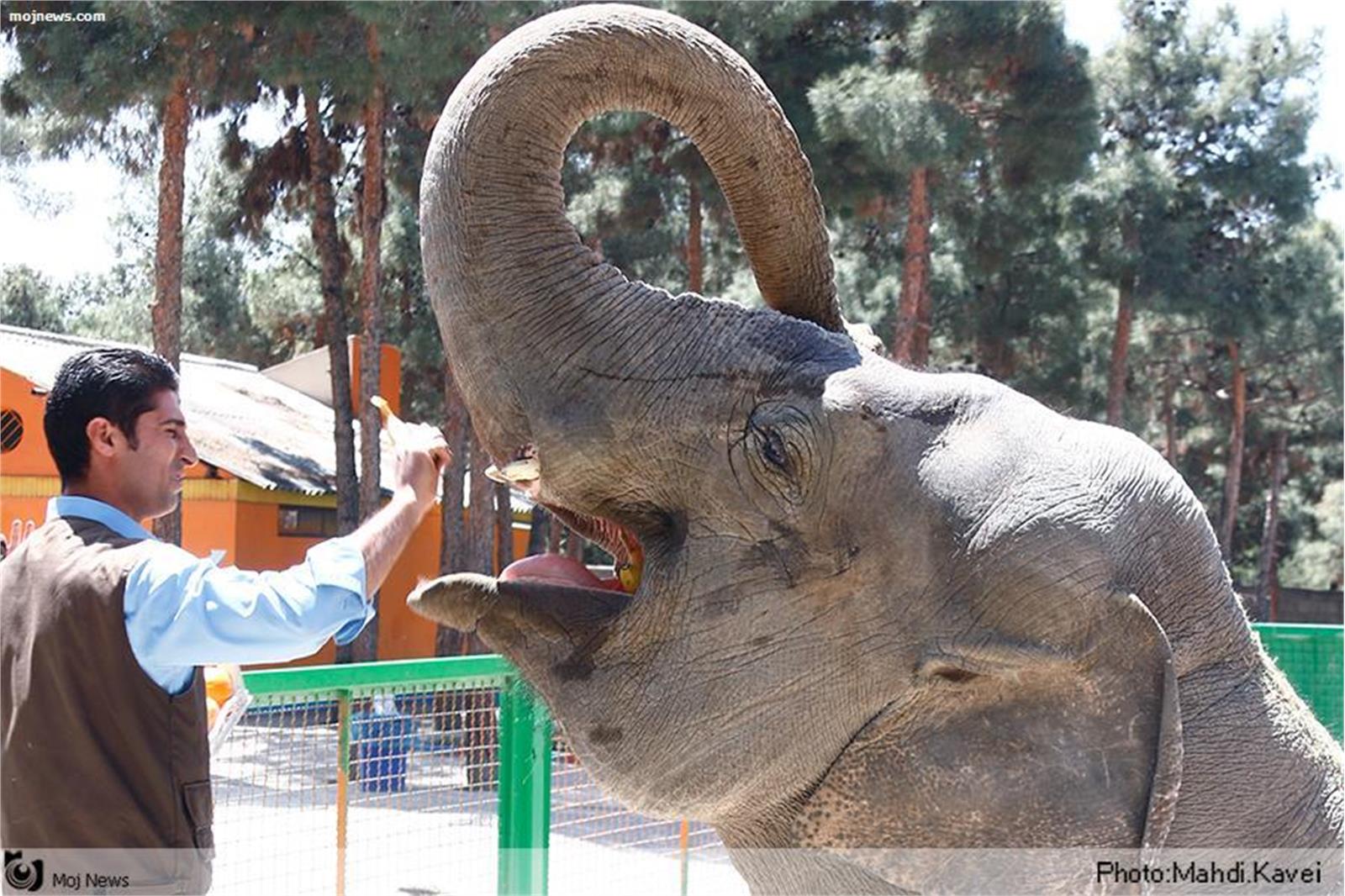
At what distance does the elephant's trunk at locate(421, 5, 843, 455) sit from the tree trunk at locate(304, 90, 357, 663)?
17083 mm

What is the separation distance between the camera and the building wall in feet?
64.5

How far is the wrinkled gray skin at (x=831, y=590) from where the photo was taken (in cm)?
177

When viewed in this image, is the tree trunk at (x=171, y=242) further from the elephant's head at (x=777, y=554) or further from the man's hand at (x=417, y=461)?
the elephant's head at (x=777, y=554)

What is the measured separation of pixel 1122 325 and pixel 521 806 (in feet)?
70.5

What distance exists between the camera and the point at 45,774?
254 centimetres

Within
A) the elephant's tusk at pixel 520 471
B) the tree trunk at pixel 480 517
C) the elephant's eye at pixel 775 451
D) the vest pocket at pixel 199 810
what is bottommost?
the vest pocket at pixel 199 810

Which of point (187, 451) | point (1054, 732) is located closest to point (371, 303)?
point (187, 451)

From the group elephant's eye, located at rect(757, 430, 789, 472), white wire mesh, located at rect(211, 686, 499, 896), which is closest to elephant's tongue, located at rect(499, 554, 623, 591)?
elephant's eye, located at rect(757, 430, 789, 472)

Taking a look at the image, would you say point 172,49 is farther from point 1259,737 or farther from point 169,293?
point 1259,737

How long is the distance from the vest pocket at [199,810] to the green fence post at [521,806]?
2.37 m

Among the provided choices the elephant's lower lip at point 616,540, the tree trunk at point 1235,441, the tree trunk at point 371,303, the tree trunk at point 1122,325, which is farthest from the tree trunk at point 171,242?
the tree trunk at point 1235,441

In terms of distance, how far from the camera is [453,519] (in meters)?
20.1

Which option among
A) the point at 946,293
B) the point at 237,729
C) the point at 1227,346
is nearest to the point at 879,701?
the point at 237,729

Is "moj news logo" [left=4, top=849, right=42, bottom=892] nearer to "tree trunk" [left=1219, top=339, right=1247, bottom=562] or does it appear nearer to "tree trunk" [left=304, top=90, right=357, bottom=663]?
"tree trunk" [left=304, top=90, right=357, bottom=663]
